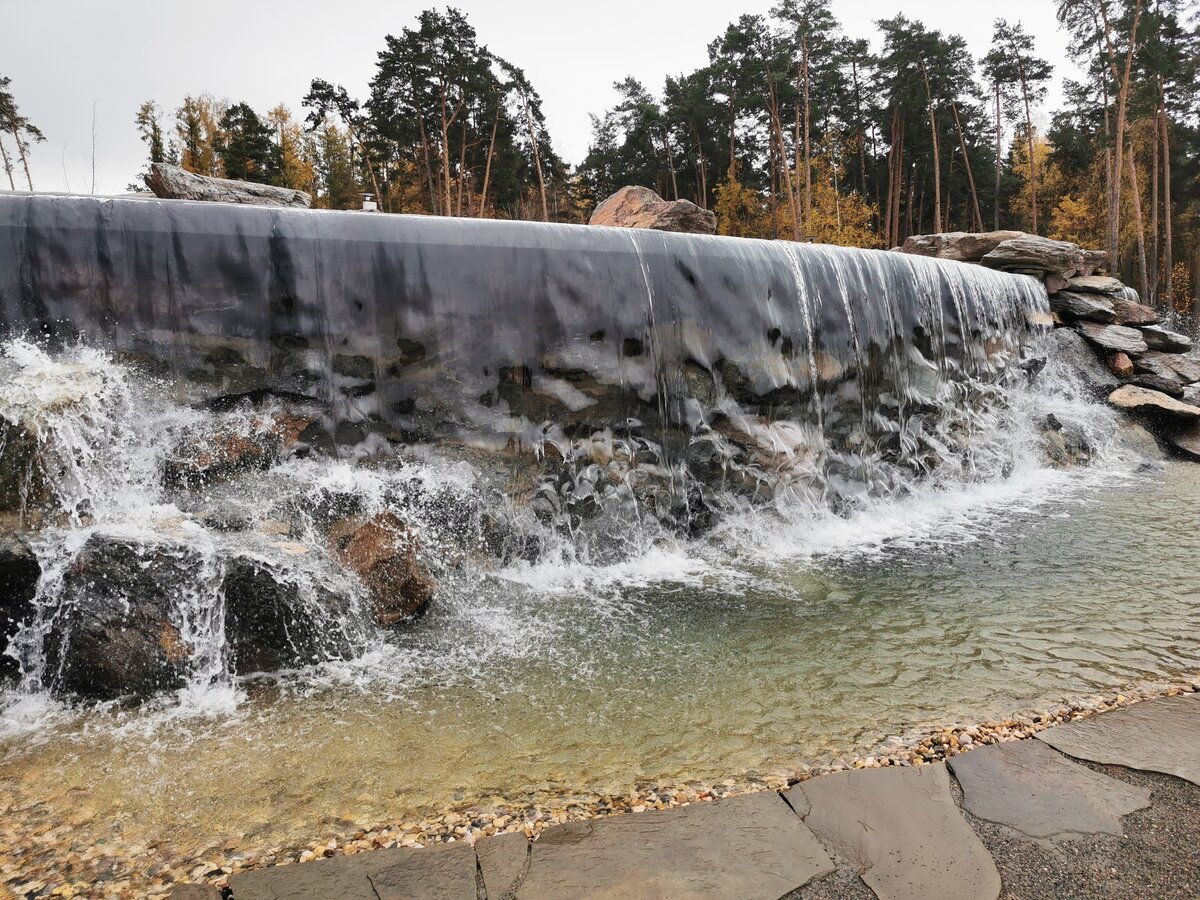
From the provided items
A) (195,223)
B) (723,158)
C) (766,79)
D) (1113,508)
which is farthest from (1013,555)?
(723,158)

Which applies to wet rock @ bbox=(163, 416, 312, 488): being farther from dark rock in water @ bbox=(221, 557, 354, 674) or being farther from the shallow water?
the shallow water

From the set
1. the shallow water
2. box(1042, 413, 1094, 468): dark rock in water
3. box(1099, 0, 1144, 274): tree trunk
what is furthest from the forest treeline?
the shallow water

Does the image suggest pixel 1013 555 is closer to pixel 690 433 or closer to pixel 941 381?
pixel 690 433

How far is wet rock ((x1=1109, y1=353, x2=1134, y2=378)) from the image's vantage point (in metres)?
10.5

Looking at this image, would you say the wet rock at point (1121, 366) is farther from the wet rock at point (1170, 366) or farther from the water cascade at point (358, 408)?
the water cascade at point (358, 408)

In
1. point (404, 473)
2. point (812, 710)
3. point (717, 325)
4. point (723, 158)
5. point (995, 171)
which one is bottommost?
point (812, 710)

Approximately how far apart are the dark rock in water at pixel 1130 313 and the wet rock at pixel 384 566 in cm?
1254

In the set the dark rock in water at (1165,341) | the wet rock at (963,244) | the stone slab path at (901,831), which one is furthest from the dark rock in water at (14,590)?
the dark rock in water at (1165,341)

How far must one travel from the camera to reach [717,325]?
6180mm

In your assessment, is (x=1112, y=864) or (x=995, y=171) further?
(x=995, y=171)

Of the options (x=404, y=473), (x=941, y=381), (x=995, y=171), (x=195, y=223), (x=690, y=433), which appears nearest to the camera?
(x=195, y=223)

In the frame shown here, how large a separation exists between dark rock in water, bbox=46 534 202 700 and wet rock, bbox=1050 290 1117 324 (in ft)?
42.8

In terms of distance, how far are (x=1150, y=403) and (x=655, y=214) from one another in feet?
26.1

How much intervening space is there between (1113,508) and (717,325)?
14.4ft
